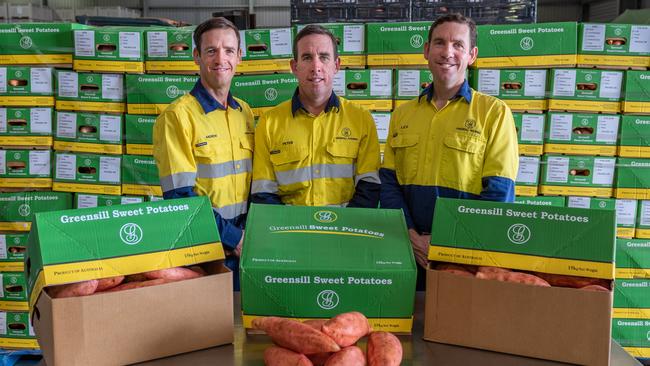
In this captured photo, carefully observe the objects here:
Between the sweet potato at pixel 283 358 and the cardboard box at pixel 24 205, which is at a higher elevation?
the sweet potato at pixel 283 358

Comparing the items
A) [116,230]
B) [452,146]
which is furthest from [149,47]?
[116,230]

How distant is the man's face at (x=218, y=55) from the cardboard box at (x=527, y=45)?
200 centimetres

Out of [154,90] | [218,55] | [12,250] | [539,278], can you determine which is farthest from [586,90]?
[12,250]

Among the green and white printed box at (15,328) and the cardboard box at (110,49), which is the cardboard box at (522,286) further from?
the green and white printed box at (15,328)

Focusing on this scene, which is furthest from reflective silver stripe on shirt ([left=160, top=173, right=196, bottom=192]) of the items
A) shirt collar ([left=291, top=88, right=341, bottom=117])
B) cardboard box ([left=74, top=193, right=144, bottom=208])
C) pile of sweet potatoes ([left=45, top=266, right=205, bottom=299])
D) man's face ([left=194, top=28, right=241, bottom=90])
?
cardboard box ([left=74, top=193, right=144, bottom=208])

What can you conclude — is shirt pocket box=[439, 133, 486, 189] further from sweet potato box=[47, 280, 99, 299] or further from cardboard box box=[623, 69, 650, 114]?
cardboard box box=[623, 69, 650, 114]

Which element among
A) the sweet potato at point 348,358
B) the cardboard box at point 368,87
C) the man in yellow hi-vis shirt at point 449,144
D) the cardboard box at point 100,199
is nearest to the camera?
the sweet potato at point 348,358

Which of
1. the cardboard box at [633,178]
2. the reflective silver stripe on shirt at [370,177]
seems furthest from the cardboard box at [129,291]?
the cardboard box at [633,178]

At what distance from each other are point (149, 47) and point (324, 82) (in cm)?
202

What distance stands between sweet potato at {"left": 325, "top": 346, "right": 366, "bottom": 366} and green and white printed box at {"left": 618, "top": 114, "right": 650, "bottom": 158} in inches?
137

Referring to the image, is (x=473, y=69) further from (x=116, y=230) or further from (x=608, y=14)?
(x=608, y=14)

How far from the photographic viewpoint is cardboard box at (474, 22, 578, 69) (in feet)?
12.8

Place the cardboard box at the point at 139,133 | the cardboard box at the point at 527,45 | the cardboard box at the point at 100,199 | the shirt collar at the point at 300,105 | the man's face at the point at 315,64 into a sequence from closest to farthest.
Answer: the man's face at the point at 315,64 → the shirt collar at the point at 300,105 → the cardboard box at the point at 527,45 → the cardboard box at the point at 139,133 → the cardboard box at the point at 100,199

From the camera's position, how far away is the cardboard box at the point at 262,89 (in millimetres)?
3998
